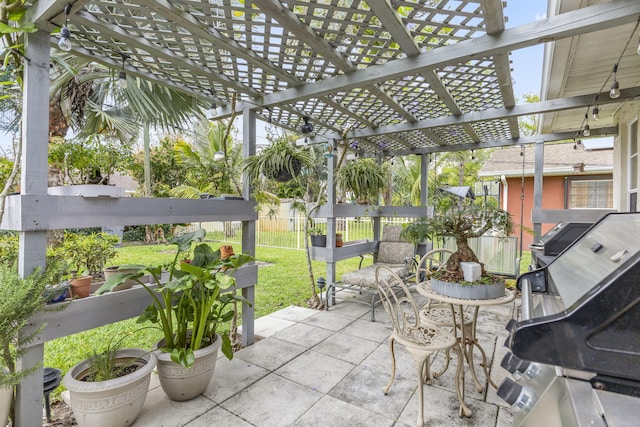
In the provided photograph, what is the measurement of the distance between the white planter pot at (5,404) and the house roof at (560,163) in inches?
369

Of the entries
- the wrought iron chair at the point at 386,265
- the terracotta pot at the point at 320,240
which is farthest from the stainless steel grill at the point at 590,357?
the terracotta pot at the point at 320,240

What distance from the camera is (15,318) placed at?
1518 millimetres

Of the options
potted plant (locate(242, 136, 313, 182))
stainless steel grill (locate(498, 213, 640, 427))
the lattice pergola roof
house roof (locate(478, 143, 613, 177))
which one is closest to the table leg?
stainless steel grill (locate(498, 213, 640, 427))

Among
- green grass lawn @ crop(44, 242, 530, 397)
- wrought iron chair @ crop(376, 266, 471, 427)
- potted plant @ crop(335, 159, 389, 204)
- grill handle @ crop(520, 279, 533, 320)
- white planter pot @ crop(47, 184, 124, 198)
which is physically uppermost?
potted plant @ crop(335, 159, 389, 204)

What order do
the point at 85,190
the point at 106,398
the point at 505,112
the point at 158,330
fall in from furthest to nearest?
the point at 158,330 < the point at 505,112 < the point at 85,190 < the point at 106,398

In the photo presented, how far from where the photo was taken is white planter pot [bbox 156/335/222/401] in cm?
206

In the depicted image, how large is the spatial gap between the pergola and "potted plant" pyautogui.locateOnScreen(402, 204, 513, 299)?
44.9 inches

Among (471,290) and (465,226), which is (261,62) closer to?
(465,226)

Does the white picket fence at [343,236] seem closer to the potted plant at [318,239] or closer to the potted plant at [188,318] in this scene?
the potted plant at [318,239]

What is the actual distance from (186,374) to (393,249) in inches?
144

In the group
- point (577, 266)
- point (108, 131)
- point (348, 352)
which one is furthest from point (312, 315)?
point (108, 131)

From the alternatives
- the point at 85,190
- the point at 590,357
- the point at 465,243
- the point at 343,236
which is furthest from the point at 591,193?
the point at 85,190

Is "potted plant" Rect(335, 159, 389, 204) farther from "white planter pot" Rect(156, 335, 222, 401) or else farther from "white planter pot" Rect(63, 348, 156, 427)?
"white planter pot" Rect(63, 348, 156, 427)

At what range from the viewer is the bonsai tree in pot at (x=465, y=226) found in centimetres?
236
